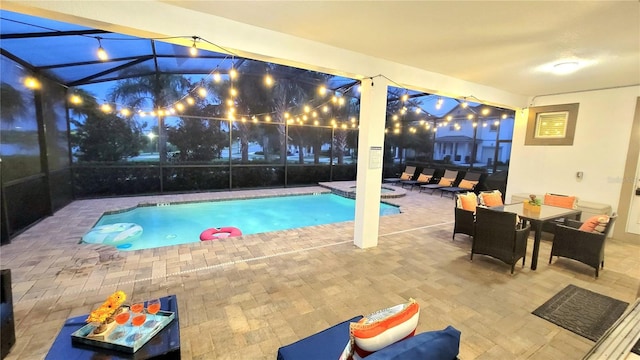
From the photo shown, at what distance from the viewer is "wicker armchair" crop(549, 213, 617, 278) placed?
338cm

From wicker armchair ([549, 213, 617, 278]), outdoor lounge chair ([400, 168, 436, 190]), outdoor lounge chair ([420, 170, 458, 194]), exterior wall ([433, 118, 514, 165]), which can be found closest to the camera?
wicker armchair ([549, 213, 617, 278])

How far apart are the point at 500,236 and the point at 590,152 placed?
3.86 meters

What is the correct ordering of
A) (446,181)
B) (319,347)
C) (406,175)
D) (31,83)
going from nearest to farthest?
(319,347) < (31,83) < (446,181) < (406,175)

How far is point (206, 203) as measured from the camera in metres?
7.44

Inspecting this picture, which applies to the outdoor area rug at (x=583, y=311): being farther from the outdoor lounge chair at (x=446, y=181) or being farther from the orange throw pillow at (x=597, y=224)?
the outdoor lounge chair at (x=446, y=181)

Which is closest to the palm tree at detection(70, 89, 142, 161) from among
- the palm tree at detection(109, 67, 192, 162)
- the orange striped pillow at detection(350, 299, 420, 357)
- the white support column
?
the palm tree at detection(109, 67, 192, 162)

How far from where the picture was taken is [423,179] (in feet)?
34.4

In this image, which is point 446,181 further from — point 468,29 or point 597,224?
point 468,29

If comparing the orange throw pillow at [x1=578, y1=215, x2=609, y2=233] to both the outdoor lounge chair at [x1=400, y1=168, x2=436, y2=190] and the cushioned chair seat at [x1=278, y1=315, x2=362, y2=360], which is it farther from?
Answer: the outdoor lounge chair at [x1=400, y1=168, x2=436, y2=190]

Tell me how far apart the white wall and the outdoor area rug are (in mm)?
3570

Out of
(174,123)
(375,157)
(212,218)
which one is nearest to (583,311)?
(375,157)

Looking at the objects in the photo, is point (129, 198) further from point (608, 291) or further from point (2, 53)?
point (608, 291)

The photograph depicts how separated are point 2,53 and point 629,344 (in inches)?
283

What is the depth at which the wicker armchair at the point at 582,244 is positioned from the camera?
3375mm
